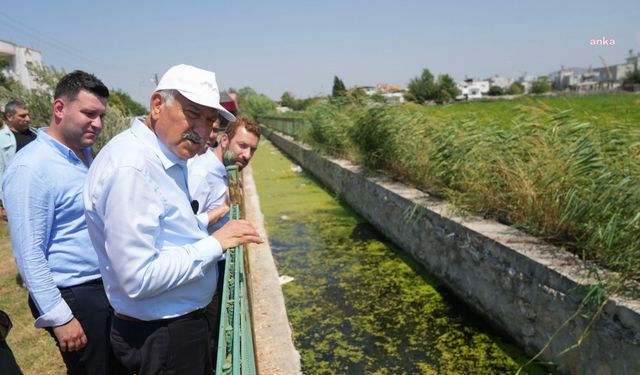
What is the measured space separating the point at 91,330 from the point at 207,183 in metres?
0.91

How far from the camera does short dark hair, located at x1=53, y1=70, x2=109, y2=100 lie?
6.52ft

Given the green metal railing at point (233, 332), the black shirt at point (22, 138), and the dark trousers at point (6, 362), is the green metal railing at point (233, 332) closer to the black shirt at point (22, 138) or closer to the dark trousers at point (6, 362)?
the dark trousers at point (6, 362)

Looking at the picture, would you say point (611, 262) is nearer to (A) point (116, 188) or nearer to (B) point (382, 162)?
(A) point (116, 188)

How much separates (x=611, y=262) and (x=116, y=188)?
263cm

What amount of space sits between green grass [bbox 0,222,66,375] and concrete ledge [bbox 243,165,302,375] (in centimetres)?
141

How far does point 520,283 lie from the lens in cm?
302

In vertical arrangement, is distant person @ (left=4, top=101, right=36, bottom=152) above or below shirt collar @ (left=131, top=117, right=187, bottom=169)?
above

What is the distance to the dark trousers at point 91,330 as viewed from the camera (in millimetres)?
1934

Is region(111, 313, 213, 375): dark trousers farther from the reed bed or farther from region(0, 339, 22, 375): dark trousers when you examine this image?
the reed bed

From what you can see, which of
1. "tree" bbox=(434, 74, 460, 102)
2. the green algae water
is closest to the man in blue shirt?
the green algae water

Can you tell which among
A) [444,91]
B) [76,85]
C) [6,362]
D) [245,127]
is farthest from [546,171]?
[444,91]

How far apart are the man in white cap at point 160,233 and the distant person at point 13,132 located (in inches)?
148

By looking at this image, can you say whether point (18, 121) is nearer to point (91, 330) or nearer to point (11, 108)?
point (11, 108)

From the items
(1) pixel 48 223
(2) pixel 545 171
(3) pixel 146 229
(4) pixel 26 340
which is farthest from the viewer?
(2) pixel 545 171
